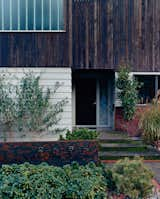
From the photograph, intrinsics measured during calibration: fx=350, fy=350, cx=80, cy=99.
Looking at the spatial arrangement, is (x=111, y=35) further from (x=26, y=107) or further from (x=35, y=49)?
(x=26, y=107)

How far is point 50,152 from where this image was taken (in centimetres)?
618

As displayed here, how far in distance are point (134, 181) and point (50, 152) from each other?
158cm

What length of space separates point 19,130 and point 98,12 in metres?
4.92

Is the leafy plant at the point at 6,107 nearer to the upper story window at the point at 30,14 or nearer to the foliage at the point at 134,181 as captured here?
the upper story window at the point at 30,14

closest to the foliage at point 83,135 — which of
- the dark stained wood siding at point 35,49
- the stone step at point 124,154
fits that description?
the stone step at point 124,154

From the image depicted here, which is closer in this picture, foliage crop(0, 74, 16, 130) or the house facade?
foliage crop(0, 74, 16, 130)

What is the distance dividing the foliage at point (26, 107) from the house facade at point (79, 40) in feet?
1.85

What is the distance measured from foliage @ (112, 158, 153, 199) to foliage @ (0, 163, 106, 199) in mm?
301

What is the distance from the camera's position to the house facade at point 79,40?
11328mm

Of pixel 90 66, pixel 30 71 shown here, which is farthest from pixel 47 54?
pixel 90 66

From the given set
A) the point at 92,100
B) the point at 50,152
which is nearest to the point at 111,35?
the point at 92,100

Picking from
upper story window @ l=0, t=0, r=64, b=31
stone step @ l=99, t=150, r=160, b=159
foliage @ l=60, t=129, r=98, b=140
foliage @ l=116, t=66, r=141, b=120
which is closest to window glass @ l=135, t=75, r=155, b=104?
foliage @ l=116, t=66, r=141, b=120

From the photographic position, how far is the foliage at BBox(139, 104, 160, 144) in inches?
394

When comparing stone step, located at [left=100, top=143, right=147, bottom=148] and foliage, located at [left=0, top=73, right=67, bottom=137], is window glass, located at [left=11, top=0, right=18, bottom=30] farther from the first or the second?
stone step, located at [left=100, top=143, right=147, bottom=148]
